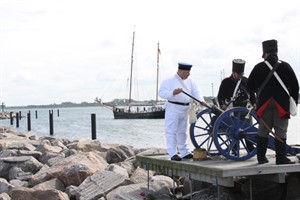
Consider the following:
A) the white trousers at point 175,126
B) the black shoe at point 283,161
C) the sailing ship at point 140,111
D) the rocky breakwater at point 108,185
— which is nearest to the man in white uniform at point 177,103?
the white trousers at point 175,126

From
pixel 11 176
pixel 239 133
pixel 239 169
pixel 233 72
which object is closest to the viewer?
pixel 239 169

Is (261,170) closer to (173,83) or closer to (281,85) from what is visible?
(281,85)

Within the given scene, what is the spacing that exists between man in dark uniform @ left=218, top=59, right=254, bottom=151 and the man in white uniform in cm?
41

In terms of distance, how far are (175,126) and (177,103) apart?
0.35 m

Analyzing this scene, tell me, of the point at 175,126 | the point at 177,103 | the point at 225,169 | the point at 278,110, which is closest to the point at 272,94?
the point at 278,110

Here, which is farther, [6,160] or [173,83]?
[6,160]

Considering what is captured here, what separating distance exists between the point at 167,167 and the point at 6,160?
6455 mm

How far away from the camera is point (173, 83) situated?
8.33 metres

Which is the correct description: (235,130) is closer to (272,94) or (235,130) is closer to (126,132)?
(272,94)

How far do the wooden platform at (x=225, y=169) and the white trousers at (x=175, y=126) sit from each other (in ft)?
0.75

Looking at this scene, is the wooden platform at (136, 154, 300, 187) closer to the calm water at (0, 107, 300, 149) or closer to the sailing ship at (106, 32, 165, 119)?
the calm water at (0, 107, 300, 149)

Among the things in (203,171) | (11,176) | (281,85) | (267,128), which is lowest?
(11,176)

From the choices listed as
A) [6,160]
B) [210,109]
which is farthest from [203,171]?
[6,160]

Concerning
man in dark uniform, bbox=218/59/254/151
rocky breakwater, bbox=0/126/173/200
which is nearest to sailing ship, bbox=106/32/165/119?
rocky breakwater, bbox=0/126/173/200
